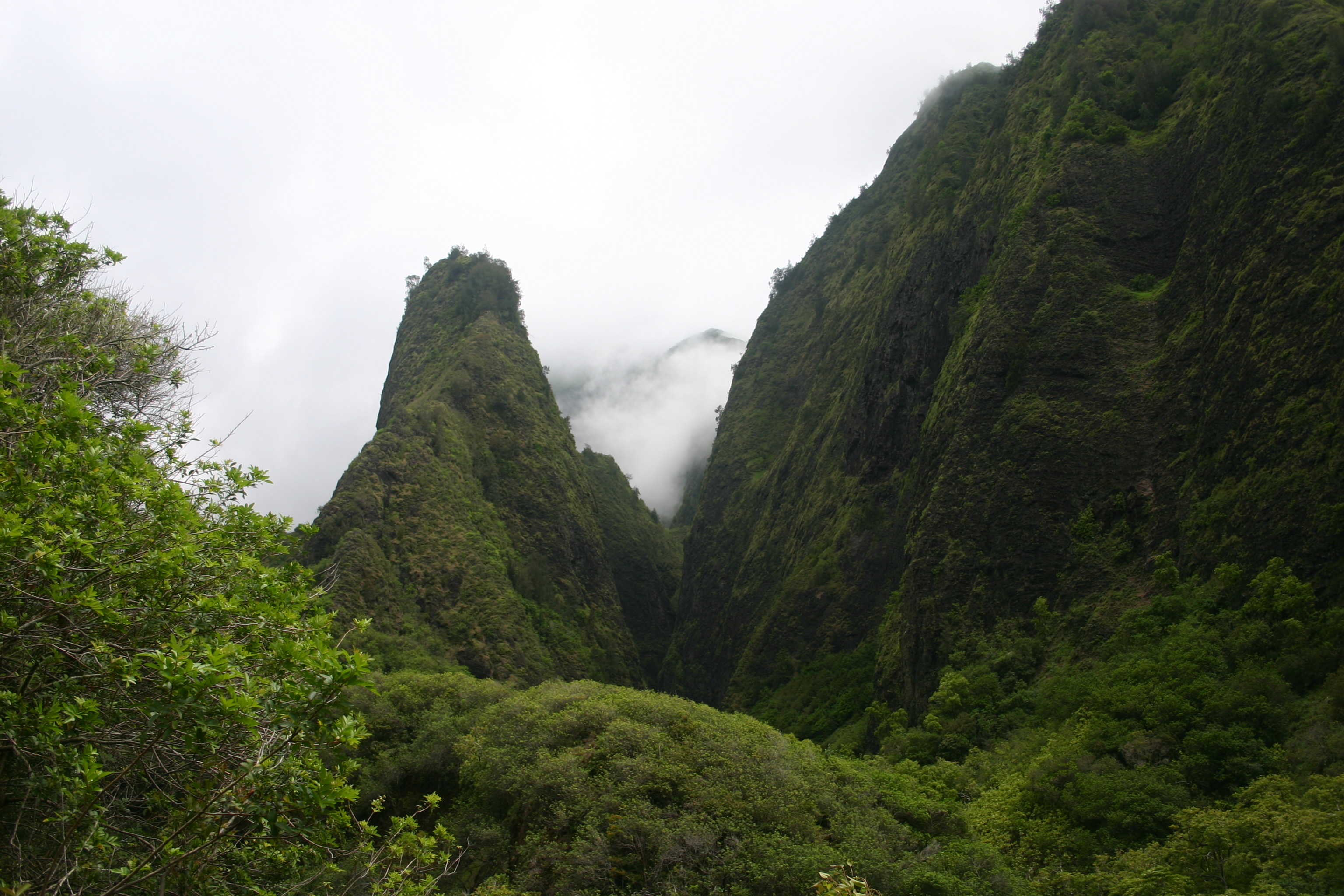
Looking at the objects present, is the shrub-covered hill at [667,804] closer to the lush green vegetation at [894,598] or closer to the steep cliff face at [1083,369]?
the lush green vegetation at [894,598]

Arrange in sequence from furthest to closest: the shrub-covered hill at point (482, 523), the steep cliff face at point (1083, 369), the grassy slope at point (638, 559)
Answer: the grassy slope at point (638, 559) → the shrub-covered hill at point (482, 523) → the steep cliff face at point (1083, 369)

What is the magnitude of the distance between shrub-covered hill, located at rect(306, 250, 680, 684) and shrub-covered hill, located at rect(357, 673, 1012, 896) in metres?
12.2

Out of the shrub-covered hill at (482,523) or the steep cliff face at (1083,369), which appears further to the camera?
the shrub-covered hill at (482,523)

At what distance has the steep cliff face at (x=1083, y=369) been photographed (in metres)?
23.4

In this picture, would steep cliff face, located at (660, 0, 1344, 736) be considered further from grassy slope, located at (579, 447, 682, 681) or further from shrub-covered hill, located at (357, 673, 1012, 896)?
grassy slope, located at (579, 447, 682, 681)

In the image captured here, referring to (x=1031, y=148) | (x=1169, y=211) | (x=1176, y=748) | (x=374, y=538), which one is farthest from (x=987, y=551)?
(x=374, y=538)

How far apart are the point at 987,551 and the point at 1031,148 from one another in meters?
22.8

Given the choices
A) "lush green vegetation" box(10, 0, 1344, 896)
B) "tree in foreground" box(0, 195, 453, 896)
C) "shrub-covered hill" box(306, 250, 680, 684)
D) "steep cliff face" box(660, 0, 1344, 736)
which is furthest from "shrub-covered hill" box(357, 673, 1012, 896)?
"shrub-covered hill" box(306, 250, 680, 684)

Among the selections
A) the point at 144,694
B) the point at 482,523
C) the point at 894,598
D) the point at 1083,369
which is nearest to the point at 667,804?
the point at 144,694

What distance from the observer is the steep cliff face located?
23.4 m

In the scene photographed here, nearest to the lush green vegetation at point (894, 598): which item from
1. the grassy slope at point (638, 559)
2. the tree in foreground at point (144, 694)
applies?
the tree in foreground at point (144, 694)

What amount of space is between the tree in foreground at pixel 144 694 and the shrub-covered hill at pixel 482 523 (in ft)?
79.9

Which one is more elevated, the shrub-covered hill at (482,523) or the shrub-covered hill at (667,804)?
the shrub-covered hill at (482,523)

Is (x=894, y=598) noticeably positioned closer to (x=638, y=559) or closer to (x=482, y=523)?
(x=482, y=523)
